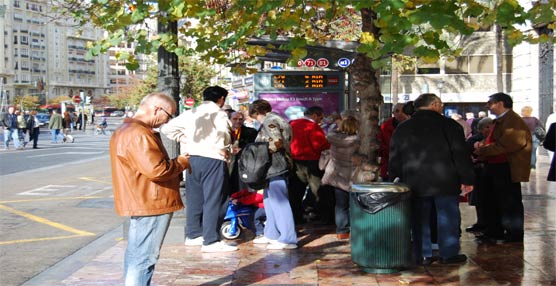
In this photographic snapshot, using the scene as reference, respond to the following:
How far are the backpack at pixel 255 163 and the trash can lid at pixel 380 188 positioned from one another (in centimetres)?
154

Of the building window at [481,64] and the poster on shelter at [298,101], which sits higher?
the building window at [481,64]

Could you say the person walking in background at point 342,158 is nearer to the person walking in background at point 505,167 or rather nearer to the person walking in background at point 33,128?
the person walking in background at point 505,167

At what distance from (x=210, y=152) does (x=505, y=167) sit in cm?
349

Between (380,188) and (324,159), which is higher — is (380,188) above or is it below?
below

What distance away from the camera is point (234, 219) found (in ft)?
30.1

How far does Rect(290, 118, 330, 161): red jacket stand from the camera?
9877mm

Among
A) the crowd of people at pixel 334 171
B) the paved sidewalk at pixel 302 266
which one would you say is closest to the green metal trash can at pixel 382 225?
the paved sidewalk at pixel 302 266

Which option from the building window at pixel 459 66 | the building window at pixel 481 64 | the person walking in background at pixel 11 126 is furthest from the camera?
the building window at pixel 459 66

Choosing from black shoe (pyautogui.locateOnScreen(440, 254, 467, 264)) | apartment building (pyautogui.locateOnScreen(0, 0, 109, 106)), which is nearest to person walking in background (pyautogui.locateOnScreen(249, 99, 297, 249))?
black shoe (pyautogui.locateOnScreen(440, 254, 467, 264))

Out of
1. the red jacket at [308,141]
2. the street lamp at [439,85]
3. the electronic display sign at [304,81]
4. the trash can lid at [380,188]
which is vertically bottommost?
the trash can lid at [380,188]

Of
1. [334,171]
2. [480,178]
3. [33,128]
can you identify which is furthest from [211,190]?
[33,128]

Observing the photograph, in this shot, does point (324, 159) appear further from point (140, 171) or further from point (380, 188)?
point (140, 171)

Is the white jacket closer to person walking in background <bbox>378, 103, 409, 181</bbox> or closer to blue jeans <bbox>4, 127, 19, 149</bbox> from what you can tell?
person walking in background <bbox>378, 103, 409, 181</bbox>

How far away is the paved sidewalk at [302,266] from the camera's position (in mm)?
6922
